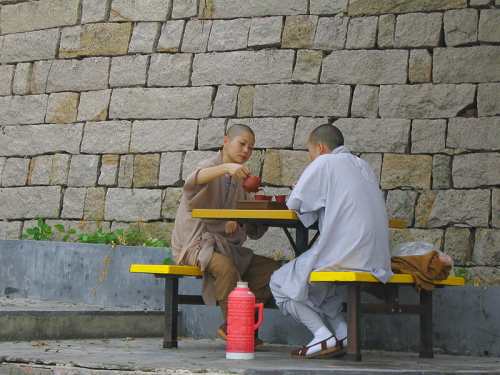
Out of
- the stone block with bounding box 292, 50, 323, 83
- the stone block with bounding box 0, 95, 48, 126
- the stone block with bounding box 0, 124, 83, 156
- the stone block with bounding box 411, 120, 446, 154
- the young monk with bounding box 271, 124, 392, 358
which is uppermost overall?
the stone block with bounding box 292, 50, 323, 83

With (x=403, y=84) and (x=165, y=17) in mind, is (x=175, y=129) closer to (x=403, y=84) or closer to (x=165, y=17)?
(x=165, y=17)

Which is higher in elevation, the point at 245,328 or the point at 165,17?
the point at 165,17

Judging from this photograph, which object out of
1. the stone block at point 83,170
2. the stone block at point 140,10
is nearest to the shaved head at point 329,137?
the stone block at point 140,10

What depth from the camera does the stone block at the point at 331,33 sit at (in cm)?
909

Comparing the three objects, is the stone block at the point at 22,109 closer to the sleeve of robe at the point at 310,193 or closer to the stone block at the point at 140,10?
the stone block at the point at 140,10

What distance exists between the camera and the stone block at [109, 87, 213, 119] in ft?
31.5

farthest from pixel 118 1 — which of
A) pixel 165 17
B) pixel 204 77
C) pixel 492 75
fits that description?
pixel 492 75

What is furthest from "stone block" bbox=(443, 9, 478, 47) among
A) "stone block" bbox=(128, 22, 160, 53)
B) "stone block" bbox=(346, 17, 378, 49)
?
"stone block" bbox=(128, 22, 160, 53)

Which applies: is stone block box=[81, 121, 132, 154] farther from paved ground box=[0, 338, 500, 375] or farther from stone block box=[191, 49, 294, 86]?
paved ground box=[0, 338, 500, 375]

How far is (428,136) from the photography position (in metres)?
8.62

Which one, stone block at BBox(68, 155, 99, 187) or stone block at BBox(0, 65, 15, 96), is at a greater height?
stone block at BBox(0, 65, 15, 96)

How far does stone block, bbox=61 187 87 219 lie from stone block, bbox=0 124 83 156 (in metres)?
0.35

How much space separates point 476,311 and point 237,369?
7.57 feet

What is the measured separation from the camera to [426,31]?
28.9ft
